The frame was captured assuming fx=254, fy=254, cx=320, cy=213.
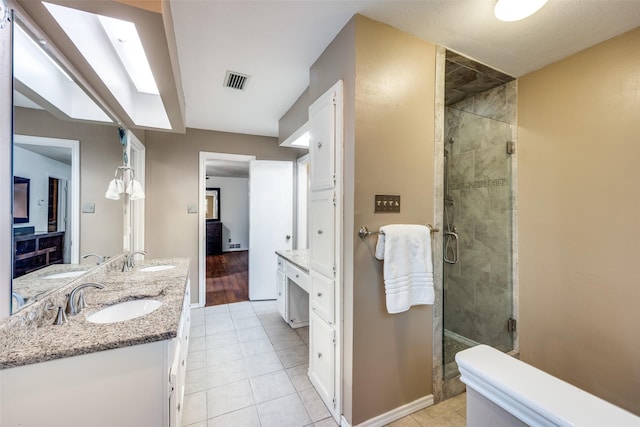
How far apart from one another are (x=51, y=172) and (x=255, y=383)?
6.10 ft

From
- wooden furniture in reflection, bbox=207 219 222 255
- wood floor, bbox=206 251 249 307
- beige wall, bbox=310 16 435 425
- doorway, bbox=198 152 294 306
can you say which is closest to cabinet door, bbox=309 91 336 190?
beige wall, bbox=310 16 435 425

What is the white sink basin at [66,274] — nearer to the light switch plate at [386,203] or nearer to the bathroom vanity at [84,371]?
the bathroom vanity at [84,371]

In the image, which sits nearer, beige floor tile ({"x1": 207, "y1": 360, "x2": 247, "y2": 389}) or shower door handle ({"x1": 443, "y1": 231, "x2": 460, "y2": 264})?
beige floor tile ({"x1": 207, "y1": 360, "x2": 247, "y2": 389})

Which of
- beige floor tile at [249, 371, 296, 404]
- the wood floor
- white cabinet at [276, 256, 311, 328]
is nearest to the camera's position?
beige floor tile at [249, 371, 296, 404]

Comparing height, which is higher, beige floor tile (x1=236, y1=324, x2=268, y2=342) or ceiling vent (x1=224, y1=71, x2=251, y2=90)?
ceiling vent (x1=224, y1=71, x2=251, y2=90)

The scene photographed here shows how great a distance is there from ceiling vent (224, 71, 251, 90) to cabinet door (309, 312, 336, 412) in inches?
80.3

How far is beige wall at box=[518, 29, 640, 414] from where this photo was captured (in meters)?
1.58

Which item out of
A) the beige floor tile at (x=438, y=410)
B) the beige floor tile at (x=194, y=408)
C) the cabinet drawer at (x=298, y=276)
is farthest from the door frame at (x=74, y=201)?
the beige floor tile at (x=438, y=410)

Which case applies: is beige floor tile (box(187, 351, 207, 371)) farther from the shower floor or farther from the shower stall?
the shower stall

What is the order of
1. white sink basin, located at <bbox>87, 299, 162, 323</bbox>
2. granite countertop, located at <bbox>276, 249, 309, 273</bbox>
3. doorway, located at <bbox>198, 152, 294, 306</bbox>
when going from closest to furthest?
white sink basin, located at <bbox>87, 299, 162, 323</bbox> < granite countertop, located at <bbox>276, 249, 309, 273</bbox> < doorway, located at <bbox>198, 152, 294, 306</bbox>

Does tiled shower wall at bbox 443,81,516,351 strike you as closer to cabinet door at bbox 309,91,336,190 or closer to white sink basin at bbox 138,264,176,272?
cabinet door at bbox 309,91,336,190

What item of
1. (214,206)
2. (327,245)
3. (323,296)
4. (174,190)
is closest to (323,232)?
(327,245)

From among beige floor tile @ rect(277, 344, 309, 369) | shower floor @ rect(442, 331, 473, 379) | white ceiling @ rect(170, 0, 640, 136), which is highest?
white ceiling @ rect(170, 0, 640, 136)

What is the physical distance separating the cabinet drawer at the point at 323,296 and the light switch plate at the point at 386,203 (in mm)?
558
